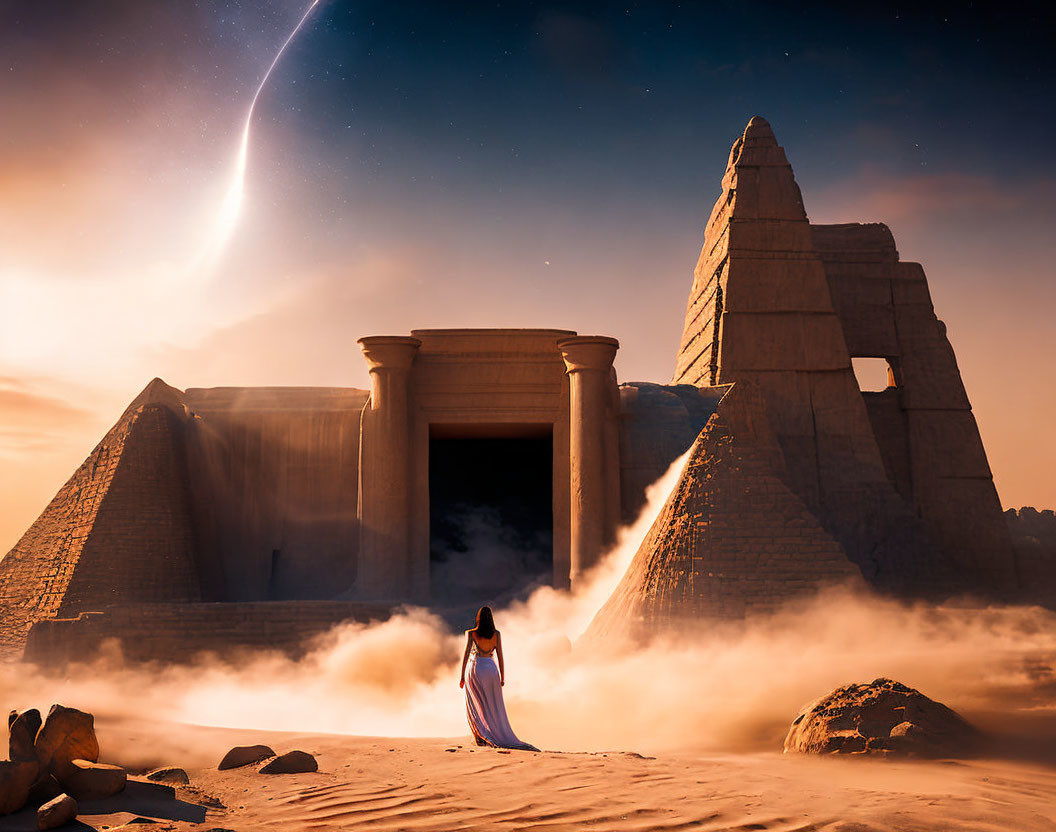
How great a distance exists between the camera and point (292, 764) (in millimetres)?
7168

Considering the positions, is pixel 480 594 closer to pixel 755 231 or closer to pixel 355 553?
pixel 355 553

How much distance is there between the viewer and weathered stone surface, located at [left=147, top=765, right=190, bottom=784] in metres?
7.21

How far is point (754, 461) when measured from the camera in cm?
1133

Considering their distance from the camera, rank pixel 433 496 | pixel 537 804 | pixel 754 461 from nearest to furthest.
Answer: pixel 537 804
pixel 754 461
pixel 433 496

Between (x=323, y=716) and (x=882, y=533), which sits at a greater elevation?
(x=882, y=533)

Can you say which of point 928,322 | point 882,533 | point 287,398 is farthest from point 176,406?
point 928,322

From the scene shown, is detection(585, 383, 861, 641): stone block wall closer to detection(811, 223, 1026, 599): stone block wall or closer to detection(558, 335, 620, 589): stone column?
detection(558, 335, 620, 589): stone column

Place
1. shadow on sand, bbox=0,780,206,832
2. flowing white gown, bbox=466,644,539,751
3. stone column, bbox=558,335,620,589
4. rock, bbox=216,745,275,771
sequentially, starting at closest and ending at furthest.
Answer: shadow on sand, bbox=0,780,206,832 → rock, bbox=216,745,275,771 → flowing white gown, bbox=466,644,539,751 → stone column, bbox=558,335,620,589

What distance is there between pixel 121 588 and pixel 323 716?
5.89 meters

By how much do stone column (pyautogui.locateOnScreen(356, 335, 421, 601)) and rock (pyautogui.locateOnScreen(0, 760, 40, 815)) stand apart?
9.61 meters

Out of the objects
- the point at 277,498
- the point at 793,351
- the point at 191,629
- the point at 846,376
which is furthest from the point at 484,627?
the point at 846,376

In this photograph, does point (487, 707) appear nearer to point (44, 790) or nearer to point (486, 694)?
point (486, 694)

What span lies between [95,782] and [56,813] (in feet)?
2.25

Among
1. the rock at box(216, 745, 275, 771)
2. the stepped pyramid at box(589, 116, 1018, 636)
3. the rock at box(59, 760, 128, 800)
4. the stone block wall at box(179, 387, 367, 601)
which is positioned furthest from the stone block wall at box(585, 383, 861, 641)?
the stone block wall at box(179, 387, 367, 601)
